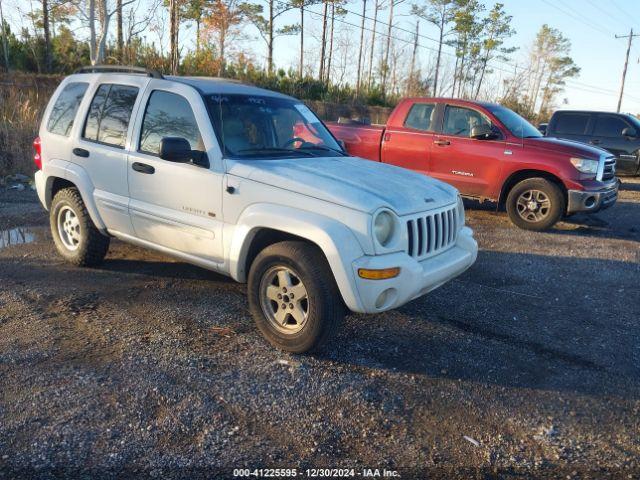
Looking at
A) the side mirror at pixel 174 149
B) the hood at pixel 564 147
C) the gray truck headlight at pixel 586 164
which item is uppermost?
the hood at pixel 564 147

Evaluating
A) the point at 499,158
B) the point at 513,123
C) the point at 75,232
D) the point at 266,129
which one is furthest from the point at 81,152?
the point at 513,123

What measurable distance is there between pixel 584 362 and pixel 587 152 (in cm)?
490

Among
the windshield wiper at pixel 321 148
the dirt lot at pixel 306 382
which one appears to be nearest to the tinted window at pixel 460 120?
the dirt lot at pixel 306 382

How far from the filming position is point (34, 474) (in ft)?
8.34

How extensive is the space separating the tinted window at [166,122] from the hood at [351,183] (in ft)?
1.73

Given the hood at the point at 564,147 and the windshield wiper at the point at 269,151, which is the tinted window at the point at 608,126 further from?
the windshield wiper at the point at 269,151

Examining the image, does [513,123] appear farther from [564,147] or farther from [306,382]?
[306,382]

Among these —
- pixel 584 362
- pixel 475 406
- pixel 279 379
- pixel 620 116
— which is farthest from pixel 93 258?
pixel 620 116

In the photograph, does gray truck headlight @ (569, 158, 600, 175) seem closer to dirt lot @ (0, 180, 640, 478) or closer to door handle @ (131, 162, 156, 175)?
dirt lot @ (0, 180, 640, 478)

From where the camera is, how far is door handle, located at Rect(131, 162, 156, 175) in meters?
4.41

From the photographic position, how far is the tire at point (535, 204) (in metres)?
7.88

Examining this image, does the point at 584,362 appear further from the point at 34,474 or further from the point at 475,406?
the point at 34,474

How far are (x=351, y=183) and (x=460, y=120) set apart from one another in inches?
221

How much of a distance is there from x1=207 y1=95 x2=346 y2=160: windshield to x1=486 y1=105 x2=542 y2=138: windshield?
171 inches
